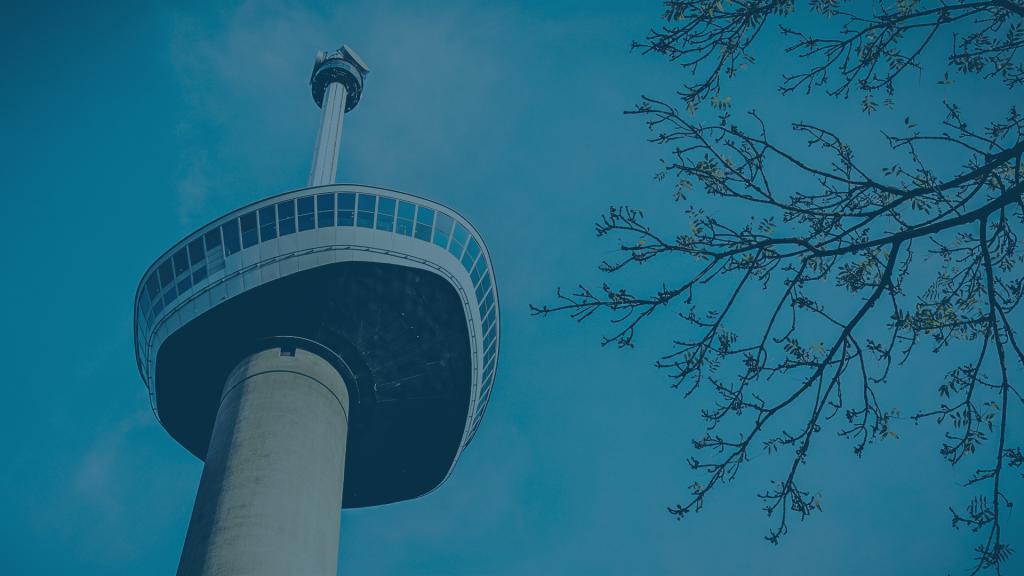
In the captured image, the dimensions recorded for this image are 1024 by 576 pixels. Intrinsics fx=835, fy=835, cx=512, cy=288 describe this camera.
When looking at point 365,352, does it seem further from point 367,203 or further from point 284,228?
point 367,203

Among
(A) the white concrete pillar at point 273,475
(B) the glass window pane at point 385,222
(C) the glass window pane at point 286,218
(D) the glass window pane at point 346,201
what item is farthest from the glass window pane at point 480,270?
(C) the glass window pane at point 286,218

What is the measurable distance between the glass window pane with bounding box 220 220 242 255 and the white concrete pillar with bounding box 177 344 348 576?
426 cm

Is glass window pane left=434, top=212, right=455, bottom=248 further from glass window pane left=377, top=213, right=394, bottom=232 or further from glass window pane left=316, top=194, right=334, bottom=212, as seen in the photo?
glass window pane left=316, top=194, right=334, bottom=212

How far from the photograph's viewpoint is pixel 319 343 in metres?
33.0

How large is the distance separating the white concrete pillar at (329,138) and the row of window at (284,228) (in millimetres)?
5667

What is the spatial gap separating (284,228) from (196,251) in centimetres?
361

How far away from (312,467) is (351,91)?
30.7 metres

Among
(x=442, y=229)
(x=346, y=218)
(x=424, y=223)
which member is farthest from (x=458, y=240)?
(x=346, y=218)

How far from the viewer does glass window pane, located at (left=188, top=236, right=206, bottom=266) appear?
32.9 m

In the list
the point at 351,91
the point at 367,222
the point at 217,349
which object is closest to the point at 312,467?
the point at 217,349

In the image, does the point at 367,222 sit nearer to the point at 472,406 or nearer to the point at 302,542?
the point at 472,406

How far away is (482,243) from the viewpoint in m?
37.0

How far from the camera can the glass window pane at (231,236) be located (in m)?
32.7

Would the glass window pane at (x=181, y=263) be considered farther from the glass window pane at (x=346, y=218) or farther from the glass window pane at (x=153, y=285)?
the glass window pane at (x=346, y=218)
